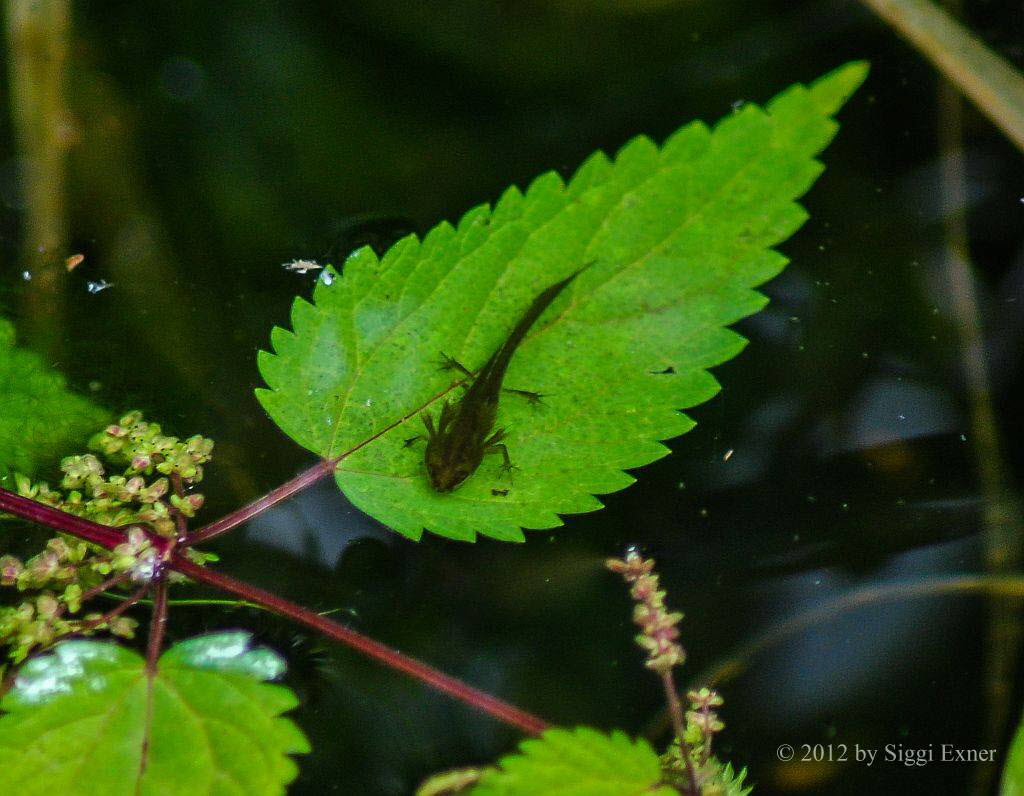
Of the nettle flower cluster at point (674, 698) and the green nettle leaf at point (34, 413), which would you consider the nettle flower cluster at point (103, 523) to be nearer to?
the green nettle leaf at point (34, 413)

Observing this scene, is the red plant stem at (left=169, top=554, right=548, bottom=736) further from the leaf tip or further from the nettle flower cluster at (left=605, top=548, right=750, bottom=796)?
the leaf tip

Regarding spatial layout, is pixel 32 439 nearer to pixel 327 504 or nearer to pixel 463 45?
pixel 327 504

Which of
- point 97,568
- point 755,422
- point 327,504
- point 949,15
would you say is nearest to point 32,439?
point 97,568

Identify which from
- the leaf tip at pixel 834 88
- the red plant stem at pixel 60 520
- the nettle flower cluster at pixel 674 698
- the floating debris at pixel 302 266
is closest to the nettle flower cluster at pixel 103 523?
the red plant stem at pixel 60 520

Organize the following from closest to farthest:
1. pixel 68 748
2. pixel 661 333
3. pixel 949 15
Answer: pixel 68 748 < pixel 661 333 < pixel 949 15

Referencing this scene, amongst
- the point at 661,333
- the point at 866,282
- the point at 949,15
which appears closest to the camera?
the point at 661,333

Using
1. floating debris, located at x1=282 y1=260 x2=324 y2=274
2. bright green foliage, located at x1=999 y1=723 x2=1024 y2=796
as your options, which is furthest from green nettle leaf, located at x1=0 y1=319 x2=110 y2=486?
bright green foliage, located at x1=999 y1=723 x2=1024 y2=796
